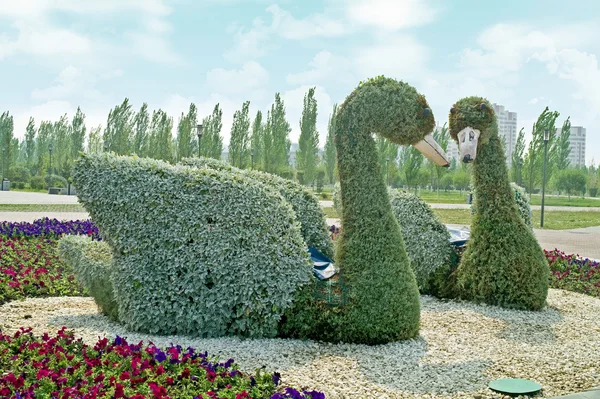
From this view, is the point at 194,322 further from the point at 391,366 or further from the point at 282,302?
the point at 391,366

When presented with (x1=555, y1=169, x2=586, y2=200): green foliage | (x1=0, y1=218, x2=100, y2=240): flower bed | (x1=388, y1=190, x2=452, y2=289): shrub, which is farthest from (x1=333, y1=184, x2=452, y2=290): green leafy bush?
(x1=555, y1=169, x2=586, y2=200): green foliage

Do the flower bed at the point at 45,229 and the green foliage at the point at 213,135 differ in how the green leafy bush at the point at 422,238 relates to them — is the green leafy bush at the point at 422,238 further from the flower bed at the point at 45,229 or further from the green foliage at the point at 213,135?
the green foliage at the point at 213,135

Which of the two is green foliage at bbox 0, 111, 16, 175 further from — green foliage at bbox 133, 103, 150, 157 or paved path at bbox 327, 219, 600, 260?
paved path at bbox 327, 219, 600, 260

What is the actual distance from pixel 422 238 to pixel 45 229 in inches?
331

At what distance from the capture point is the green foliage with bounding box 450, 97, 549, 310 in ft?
23.1

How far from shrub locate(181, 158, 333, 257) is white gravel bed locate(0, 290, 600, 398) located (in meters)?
1.46

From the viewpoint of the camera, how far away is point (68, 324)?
584 centimetres

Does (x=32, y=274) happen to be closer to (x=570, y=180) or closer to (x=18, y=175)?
(x=18, y=175)

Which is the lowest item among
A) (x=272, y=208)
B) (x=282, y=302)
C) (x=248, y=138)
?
(x=282, y=302)

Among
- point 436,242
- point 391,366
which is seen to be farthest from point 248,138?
point 391,366

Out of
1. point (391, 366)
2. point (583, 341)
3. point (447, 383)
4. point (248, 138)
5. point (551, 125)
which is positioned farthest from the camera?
point (248, 138)

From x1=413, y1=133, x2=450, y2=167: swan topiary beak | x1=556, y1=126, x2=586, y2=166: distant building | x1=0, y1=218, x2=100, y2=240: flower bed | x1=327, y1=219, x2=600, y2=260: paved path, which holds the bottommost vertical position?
x1=327, y1=219, x2=600, y2=260: paved path

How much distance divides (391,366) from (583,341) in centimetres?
234

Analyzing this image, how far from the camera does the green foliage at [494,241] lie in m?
7.04
